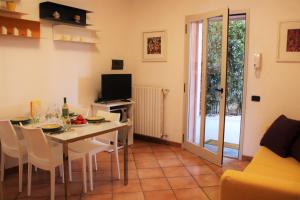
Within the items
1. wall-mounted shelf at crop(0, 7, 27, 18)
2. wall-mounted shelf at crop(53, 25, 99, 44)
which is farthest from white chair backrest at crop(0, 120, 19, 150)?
wall-mounted shelf at crop(53, 25, 99, 44)

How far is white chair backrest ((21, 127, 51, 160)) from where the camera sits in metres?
2.36

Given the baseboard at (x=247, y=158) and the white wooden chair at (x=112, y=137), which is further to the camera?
the baseboard at (x=247, y=158)

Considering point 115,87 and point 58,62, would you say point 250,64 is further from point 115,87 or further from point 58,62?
point 58,62

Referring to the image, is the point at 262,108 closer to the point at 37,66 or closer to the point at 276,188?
the point at 276,188

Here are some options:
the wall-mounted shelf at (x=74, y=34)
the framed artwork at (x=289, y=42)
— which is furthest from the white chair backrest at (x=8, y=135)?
the framed artwork at (x=289, y=42)

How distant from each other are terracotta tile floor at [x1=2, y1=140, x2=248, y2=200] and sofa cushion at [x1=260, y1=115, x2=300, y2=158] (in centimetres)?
75

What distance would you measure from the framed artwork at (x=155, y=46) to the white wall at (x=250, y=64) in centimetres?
9

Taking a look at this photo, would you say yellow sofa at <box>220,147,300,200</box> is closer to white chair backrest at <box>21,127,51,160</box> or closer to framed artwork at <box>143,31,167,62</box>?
white chair backrest at <box>21,127,51,160</box>

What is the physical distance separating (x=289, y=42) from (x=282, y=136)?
1.25m

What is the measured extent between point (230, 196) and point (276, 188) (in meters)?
0.29

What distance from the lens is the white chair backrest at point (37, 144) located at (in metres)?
2.36

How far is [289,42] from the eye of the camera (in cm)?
331

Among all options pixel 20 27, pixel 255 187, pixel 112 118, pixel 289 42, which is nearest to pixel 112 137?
pixel 112 118

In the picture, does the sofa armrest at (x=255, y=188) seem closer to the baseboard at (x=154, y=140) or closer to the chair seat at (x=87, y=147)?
the chair seat at (x=87, y=147)
